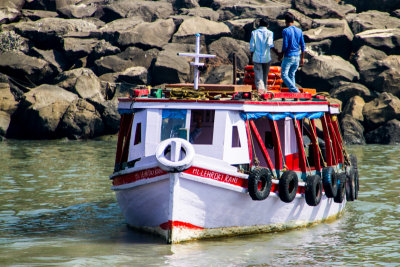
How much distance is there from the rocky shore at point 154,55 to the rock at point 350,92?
2.4 inches

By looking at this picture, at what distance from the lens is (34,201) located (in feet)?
59.2

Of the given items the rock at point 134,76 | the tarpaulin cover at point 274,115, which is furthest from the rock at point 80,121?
the tarpaulin cover at point 274,115

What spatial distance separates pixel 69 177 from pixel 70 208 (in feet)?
17.8

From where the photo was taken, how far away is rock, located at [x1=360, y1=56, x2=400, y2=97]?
37.3 meters

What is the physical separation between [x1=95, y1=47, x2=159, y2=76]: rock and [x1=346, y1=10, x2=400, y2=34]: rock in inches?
582

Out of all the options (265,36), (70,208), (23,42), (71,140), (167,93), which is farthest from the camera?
(23,42)

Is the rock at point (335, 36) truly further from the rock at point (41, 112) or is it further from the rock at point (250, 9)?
the rock at point (41, 112)

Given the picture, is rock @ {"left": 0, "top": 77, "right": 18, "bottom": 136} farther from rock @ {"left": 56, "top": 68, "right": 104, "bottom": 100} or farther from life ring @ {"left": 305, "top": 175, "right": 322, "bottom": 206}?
life ring @ {"left": 305, "top": 175, "right": 322, "bottom": 206}

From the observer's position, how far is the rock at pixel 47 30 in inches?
→ 1689

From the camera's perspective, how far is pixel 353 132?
1371 inches

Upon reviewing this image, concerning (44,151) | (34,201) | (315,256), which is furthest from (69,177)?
(315,256)

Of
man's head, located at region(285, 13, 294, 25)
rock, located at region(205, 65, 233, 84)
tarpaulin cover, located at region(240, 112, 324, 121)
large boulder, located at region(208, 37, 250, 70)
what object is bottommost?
tarpaulin cover, located at region(240, 112, 324, 121)

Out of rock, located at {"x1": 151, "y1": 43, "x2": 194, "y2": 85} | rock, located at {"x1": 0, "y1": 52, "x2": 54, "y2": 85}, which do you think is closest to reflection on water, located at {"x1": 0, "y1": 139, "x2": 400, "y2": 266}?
rock, located at {"x1": 151, "y1": 43, "x2": 194, "y2": 85}

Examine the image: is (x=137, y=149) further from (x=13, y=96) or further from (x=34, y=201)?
(x=13, y=96)
